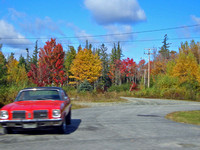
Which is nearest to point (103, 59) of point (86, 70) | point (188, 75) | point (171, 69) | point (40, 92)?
point (86, 70)

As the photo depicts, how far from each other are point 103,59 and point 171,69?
3445 cm

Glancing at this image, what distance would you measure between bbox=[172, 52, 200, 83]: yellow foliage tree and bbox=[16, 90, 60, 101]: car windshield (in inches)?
1574

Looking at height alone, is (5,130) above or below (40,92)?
below

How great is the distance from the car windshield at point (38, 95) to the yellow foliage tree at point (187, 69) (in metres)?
40.0

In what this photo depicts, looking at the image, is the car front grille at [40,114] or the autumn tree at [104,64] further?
the autumn tree at [104,64]

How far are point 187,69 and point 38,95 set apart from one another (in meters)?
40.9

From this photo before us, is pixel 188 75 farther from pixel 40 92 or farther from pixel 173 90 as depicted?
pixel 40 92

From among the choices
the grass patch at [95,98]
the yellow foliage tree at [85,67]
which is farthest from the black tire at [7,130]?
the yellow foliage tree at [85,67]

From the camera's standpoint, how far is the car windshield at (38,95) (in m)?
9.28

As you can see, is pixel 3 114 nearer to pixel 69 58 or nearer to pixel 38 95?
pixel 38 95

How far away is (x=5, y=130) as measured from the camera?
8.12 meters

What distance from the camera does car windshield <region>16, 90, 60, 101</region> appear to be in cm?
928

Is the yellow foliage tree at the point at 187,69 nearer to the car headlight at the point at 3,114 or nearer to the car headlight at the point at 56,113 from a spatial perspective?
the car headlight at the point at 56,113

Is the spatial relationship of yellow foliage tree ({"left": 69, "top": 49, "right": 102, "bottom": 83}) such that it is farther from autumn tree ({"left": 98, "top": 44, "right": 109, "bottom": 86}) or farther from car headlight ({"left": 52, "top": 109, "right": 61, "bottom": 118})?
car headlight ({"left": 52, "top": 109, "right": 61, "bottom": 118})
